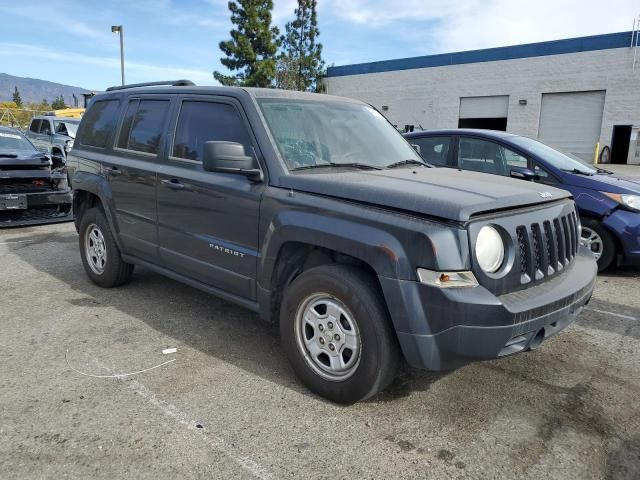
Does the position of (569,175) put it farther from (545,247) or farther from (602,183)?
(545,247)

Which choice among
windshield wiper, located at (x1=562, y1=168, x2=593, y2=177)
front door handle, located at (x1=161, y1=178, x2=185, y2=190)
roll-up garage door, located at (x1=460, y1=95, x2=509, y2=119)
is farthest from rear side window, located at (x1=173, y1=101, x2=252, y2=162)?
roll-up garage door, located at (x1=460, y1=95, x2=509, y2=119)

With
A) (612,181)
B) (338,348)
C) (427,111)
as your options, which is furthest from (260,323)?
(427,111)

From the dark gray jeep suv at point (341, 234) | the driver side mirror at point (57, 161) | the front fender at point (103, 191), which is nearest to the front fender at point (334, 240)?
the dark gray jeep suv at point (341, 234)

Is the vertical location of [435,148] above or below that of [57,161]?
above

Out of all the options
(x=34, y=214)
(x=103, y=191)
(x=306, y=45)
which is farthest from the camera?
(x=306, y=45)

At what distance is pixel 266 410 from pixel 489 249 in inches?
62.3

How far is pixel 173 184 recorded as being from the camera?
4.05 meters

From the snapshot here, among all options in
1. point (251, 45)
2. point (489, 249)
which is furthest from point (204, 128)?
point (251, 45)

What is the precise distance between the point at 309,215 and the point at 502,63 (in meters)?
31.4

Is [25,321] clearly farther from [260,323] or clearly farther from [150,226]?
[260,323]

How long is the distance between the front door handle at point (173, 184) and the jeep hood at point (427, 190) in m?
1.09

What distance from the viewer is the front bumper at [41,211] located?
8.17m

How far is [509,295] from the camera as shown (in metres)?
2.70

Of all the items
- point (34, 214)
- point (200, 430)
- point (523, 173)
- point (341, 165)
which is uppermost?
point (341, 165)
